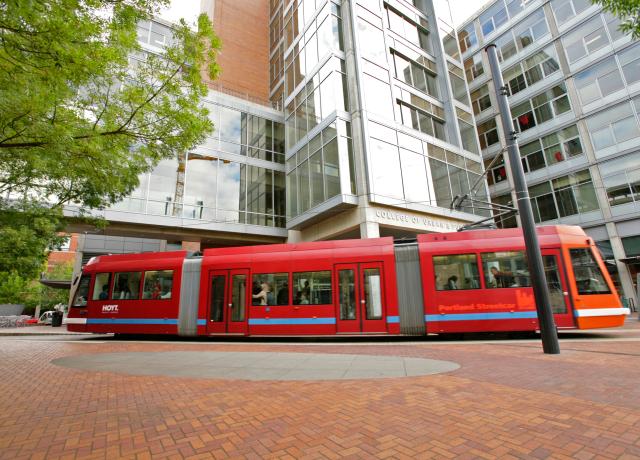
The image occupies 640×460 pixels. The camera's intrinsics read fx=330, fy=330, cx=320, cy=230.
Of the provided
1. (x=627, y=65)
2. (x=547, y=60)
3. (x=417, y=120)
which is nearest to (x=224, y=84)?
(x=417, y=120)

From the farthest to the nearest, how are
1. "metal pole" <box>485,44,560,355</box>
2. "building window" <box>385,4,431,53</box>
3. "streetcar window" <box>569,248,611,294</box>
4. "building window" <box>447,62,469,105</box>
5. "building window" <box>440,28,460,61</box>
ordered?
"building window" <box>440,28,460,61</box>
"building window" <box>447,62,469,105</box>
"building window" <box>385,4,431,53</box>
"streetcar window" <box>569,248,611,294</box>
"metal pole" <box>485,44,560,355</box>

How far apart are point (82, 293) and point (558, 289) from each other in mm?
16827

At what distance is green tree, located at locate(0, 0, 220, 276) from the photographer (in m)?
4.81

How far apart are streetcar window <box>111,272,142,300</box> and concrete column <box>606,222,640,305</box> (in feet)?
90.2

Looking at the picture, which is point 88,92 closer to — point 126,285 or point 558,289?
point 126,285

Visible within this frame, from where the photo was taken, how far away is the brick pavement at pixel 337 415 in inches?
110

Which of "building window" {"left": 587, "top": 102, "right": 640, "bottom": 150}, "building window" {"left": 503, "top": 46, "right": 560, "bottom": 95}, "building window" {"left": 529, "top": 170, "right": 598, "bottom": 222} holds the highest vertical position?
"building window" {"left": 503, "top": 46, "right": 560, "bottom": 95}

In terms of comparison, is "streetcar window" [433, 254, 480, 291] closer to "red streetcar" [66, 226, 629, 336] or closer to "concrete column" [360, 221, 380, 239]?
"red streetcar" [66, 226, 629, 336]

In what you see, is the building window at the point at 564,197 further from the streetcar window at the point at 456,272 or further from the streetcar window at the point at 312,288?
the streetcar window at the point at 312,288

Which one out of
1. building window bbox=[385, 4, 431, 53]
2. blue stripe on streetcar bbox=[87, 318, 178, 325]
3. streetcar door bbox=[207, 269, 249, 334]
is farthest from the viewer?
building window bbox=[385, 4, 431, 53]

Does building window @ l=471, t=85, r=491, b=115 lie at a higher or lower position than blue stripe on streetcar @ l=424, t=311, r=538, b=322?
higher

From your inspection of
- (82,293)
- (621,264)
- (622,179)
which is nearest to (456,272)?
(82,293)

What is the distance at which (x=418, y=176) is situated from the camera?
19891 millimetres

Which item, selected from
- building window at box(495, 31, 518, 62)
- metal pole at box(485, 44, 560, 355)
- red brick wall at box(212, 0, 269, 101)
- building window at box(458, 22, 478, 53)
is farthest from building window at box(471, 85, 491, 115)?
metal pole at box(485, 44, 560, 355)
